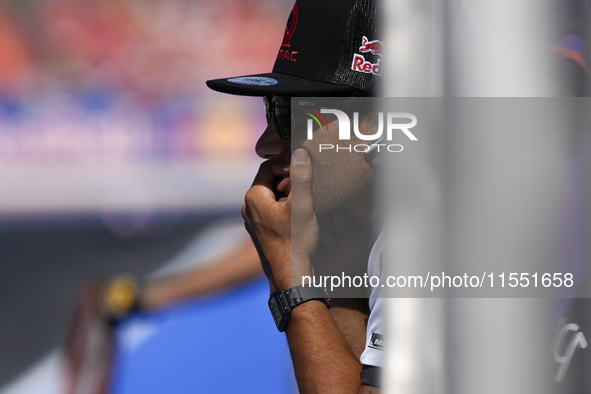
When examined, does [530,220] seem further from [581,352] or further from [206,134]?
[206,134]

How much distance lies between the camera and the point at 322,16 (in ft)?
5.47

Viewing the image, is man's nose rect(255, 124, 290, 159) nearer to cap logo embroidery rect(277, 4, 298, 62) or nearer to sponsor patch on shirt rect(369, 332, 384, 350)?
cap logo embroidery rect(277, 4, 298, 62)

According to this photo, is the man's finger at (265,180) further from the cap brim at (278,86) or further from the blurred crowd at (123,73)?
the blurred crowd at (123,73)

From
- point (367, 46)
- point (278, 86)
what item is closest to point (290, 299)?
point (278, 86)

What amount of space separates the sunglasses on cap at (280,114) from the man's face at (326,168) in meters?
0.02

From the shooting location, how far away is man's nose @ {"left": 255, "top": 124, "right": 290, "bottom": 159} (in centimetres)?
178

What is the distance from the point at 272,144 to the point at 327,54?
0.29m

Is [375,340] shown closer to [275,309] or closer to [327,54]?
[275,309]

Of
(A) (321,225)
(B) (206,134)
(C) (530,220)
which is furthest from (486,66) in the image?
(B) (206,134)

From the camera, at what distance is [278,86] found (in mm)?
1644

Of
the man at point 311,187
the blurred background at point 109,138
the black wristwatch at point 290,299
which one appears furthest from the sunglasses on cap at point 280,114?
the blurred background at point 109,138

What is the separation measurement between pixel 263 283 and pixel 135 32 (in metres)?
1.41

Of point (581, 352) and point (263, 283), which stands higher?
point (581, 352)

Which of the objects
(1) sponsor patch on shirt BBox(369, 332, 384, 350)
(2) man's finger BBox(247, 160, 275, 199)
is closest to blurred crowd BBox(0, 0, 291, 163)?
(2) man's finger BBox(247, 160, 275, 199)
